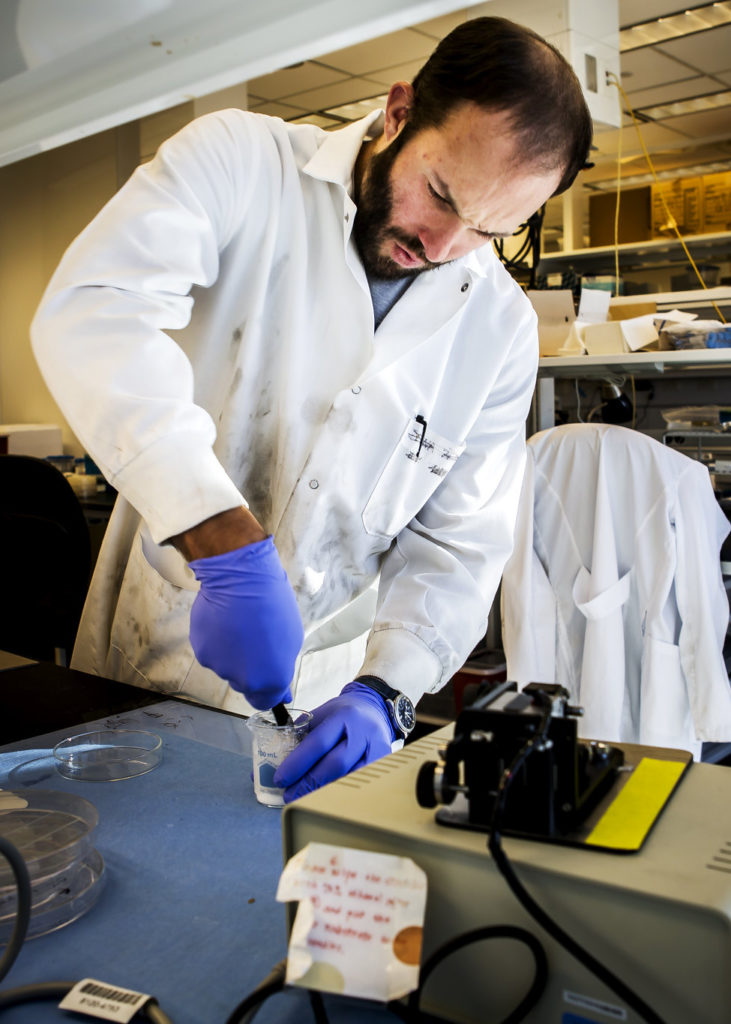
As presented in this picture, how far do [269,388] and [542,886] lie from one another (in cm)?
94

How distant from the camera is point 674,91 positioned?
666 centimetres

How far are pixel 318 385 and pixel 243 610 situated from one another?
0.48 metres

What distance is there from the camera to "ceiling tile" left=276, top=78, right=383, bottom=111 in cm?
593

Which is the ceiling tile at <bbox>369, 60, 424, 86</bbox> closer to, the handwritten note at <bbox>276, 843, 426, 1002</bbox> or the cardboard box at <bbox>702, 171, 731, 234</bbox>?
the cardboard box at <bbox>702, 171, 731, 234</bbox>

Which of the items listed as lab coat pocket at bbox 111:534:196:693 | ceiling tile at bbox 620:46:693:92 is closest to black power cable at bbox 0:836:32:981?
lab coat pocket at bbox 111:534:196:693

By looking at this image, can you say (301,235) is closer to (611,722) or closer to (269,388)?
(269,388)

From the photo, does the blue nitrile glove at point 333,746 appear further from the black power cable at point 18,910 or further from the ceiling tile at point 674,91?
the ceiling tile at point 674,91

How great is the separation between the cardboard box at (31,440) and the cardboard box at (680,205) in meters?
4.42

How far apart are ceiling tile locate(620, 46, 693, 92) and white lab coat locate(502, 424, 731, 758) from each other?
4.56 m

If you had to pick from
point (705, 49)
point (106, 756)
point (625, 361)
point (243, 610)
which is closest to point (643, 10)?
point (705, 49)

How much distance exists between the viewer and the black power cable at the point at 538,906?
486 mm

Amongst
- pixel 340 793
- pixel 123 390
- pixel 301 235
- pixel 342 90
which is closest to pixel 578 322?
pixel 301 235

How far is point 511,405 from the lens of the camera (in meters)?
1.52

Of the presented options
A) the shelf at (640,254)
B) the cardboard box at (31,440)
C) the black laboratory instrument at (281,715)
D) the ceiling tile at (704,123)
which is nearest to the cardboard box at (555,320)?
the black laboratory instrument at (281,715)
